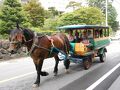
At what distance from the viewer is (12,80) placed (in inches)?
427

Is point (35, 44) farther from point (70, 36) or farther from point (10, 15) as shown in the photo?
point (10, 15)

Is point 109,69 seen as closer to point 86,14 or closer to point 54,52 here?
point 54,52

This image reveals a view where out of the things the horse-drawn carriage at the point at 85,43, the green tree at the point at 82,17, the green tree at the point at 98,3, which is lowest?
the horse-drawn carriage at the point at 85,43

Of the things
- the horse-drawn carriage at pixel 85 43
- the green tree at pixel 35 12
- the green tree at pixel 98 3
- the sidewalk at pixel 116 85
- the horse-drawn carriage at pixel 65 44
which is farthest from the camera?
the green tree at pixel 98 3

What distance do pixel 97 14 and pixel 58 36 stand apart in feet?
104

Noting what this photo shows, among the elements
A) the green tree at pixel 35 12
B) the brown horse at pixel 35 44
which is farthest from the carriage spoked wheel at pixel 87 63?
the green tree at pixel 35 12

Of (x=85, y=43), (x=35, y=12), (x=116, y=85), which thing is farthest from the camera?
(x=35, y=12)

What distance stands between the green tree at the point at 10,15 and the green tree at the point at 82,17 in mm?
10739

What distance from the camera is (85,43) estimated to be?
13766 millimetres

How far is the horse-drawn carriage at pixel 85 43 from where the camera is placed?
13.3 metres

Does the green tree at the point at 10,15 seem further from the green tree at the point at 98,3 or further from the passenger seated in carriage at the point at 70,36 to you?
the green tree at the point at 98,3

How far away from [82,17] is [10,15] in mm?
15709

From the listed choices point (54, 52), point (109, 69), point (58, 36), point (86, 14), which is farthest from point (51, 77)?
point (86, 14)

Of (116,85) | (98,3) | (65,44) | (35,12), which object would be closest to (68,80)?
(116,85)
